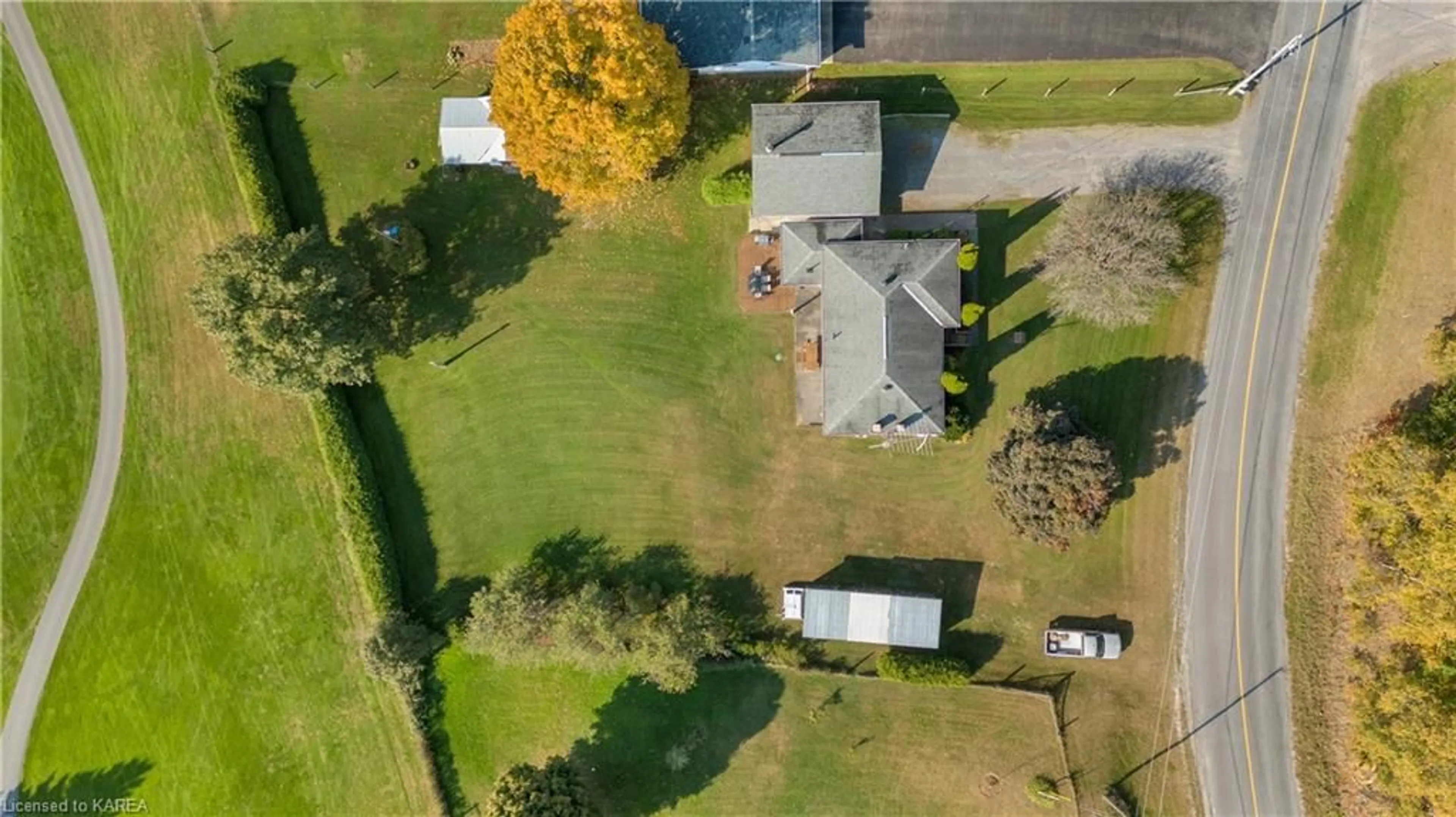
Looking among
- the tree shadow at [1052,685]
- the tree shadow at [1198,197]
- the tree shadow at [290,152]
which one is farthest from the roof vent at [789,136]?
the tree shadow at [1052,685]

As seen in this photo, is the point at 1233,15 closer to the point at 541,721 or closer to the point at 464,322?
the point at 464,322

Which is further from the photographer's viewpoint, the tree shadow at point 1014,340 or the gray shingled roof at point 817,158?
the tree shadow at point 1014,340

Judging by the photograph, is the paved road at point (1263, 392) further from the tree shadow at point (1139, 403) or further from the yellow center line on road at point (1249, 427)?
the tree shadow at point (1139, 403)

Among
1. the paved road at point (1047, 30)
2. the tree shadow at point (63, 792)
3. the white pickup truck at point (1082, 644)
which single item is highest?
the paved road at point (1047, 30)

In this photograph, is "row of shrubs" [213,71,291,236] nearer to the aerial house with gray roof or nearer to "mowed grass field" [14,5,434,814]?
"mowed grass field" [14,5,434,814]

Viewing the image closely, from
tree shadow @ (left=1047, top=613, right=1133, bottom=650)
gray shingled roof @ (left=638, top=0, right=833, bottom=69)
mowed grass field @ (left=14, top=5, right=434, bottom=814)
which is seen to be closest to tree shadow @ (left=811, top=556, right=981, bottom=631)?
tree shadow @ (left=1047, top=613, right=1133, bottom=650)

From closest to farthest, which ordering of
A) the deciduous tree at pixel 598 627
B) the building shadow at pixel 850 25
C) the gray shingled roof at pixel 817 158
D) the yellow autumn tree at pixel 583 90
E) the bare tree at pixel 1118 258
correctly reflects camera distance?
the yellow autumn tree at pixel 583 90
the bare tree at pixel 1118 258
the gray shingled roof at pixel 817 158
the deciduous tree at pixel 598 627
the building shadow at pixel 850 25

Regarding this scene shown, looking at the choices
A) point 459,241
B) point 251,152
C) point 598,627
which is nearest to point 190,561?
point 251,152
